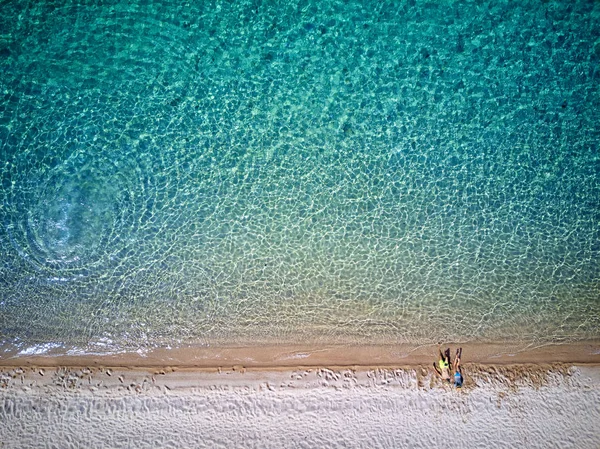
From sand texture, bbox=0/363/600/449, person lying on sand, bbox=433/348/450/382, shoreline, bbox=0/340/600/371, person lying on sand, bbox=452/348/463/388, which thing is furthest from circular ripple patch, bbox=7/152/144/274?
person lying on sand, bbox=452/348/463/388

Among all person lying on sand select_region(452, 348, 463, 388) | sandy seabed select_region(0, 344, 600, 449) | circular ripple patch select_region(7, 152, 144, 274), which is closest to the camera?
sandy seabed select_region(0, 344, 600, 449)

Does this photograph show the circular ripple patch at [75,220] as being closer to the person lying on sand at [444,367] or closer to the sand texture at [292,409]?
the sand texture at [292,409]

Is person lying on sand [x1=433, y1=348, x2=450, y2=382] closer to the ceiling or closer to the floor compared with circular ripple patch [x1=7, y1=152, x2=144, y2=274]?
closer to the floor

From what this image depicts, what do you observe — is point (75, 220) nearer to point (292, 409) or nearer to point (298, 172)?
point (298, 172)

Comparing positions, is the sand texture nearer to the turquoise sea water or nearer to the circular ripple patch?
the turquoise sea water

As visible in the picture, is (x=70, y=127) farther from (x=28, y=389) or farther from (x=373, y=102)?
(x=373, y=102)
